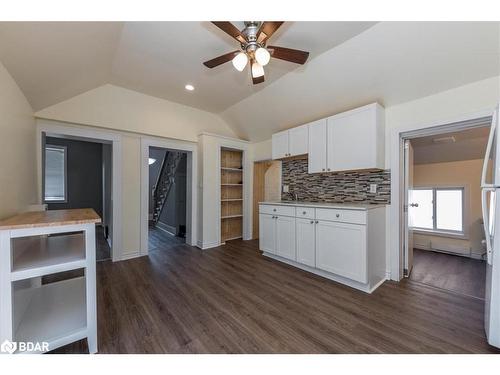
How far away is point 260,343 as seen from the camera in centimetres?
151

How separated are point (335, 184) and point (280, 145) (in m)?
1.11

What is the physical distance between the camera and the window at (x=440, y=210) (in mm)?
3660

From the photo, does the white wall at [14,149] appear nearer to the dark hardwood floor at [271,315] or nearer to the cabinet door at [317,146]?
the dark hardwood floor at [271,315]

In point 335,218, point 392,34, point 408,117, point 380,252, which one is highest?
point 392,34

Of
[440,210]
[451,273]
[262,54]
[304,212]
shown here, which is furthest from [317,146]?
[440,210]

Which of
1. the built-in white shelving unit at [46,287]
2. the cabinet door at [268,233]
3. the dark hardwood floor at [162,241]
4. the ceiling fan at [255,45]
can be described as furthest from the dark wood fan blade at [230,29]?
the dark hardwood floor at [162,241]

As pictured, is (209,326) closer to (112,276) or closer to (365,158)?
(112,276)

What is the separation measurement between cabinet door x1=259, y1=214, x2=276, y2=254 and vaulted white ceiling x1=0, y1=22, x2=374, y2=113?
2.02 meters

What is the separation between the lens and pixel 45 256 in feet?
4.63
